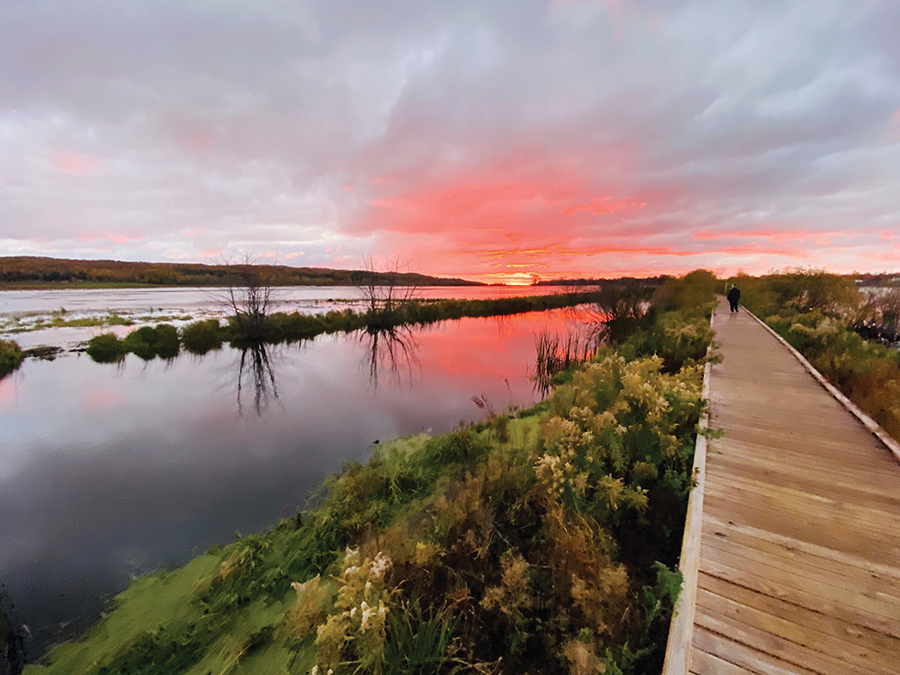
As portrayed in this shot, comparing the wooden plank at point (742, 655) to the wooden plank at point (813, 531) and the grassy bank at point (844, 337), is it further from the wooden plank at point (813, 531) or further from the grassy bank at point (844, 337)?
the grassy bank at point (844, 337)

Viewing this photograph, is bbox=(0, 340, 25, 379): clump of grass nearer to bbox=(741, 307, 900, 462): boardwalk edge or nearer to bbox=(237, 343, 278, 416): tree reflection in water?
bbox=(237, 343, 278, 416): tree reflection in water

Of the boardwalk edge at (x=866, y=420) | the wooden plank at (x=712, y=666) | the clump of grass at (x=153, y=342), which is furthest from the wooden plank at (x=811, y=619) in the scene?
the clump of grass at (x=153, y=342)

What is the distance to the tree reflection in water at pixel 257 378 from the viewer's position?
11.2 m

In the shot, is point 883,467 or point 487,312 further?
point 487,312

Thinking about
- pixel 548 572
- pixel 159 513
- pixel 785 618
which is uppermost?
pixel 785 618

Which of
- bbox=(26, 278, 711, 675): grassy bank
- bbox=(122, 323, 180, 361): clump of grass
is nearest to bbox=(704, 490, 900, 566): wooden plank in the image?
bbox=(26, 278, 711, 675): grassy bank

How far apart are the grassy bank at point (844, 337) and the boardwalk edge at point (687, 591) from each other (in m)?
4.92

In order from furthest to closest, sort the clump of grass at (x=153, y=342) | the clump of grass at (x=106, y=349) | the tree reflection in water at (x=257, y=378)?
the clump of grass at (x=153, y=342) < the clump of grass at (x=106, y=349) < the tree reflection in water at (x=257, y=378)

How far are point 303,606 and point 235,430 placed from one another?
7.98 metres

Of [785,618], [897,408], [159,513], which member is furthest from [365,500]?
[897,408]

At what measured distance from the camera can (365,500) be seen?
211 inches

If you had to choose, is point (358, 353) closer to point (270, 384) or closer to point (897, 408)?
point (270, 384)

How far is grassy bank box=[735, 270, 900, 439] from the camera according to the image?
21.5ft

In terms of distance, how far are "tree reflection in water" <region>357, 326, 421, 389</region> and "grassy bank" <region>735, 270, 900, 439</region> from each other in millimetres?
12044
